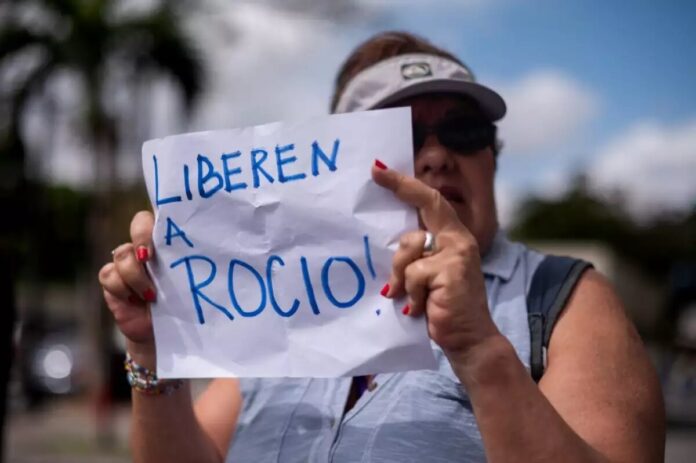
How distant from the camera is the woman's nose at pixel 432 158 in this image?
72.3 inches

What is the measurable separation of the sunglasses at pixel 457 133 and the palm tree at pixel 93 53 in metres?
9.68

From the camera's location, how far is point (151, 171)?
68.7 inches

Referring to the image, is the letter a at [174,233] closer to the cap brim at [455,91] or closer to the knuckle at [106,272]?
the knuckle at [106,272]

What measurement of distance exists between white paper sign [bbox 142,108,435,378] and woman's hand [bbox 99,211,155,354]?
26 millimetres

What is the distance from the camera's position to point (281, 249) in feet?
5.33

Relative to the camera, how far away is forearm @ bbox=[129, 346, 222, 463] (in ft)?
6.05

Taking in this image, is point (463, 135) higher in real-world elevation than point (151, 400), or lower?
higher

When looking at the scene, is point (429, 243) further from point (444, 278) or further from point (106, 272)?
point (106, 272)

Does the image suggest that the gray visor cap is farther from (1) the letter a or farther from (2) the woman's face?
(1) the letter a

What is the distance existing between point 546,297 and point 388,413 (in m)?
0.38

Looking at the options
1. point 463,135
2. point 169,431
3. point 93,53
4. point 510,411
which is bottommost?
point 169,431

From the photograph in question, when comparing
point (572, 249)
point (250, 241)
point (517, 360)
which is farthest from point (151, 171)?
point (572, 249)

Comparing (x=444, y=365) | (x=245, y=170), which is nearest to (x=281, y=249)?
(x=245, y=170)

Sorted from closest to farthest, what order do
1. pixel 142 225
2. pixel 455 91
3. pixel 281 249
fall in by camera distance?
pixel 281 249 < pixel 142 225 < pixel 455 91
